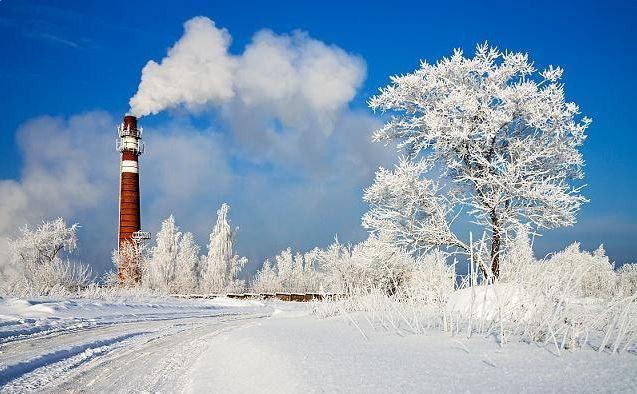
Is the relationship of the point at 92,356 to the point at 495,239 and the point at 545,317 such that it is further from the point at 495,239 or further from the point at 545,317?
the point at 495,239

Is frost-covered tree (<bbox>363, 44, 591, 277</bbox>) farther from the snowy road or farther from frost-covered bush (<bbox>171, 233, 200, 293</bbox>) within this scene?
frost-covered bush (<bbox>171, 233, 200, 293</bbox>)

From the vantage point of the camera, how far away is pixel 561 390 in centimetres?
258

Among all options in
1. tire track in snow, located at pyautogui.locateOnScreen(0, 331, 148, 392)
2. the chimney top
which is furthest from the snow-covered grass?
the chimney top

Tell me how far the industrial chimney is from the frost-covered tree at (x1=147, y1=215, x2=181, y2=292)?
1531mm

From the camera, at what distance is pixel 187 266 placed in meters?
49.7

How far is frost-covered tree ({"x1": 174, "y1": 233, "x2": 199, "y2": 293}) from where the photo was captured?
1922 inches

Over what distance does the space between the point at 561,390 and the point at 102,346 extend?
7.19 metres

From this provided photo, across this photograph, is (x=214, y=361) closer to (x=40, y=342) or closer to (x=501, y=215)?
(x=40, y=342)

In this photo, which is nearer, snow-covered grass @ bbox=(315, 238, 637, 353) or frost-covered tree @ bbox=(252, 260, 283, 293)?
snow-covered grass @ bbox=(315, 238, 637, 353)

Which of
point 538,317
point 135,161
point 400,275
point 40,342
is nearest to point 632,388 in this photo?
point 538,317

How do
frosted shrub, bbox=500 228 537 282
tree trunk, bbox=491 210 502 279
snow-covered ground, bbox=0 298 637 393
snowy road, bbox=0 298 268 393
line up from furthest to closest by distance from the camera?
tree trunk, bbox=491 210 502 279 → frosted shrub, bbox=500 228 537 282 → snowy road, bbox=0 298 268 393 → snow-covered ground, bbox=0 298 637 393

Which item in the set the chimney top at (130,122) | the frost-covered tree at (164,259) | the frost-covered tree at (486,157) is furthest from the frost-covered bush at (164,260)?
the frost-covered tree at (486,157)

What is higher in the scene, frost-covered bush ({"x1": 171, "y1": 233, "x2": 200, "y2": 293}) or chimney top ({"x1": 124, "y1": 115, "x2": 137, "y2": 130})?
chimney top ({"x1": 124, "y1": 115, "x2": 137, "y2": 130})

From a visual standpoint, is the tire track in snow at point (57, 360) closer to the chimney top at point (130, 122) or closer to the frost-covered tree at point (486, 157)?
the frost-covered tree at point (486, 157)
